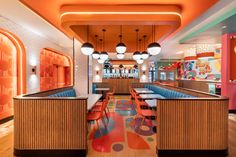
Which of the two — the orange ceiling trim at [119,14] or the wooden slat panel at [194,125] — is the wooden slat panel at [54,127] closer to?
the wooden slat panel at [194,125]

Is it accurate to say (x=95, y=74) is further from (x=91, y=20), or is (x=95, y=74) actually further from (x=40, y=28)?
(x=91, y=20)

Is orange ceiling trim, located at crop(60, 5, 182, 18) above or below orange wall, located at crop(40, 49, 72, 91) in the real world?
above

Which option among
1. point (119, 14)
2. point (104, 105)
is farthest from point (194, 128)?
point (119, 14)

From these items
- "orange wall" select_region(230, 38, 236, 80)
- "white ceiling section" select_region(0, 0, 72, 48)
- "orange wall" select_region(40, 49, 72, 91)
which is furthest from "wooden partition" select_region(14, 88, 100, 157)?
"orange wall" select_region(230, 38, 236, 80)

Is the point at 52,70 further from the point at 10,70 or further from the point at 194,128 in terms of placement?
the point at 194,128

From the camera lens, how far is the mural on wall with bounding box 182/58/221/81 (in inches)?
424

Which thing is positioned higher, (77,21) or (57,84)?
(77,21)

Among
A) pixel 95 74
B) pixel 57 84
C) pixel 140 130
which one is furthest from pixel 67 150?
pixel 95 74

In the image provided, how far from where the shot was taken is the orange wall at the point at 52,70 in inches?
323

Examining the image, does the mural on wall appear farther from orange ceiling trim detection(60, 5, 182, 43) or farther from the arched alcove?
the arched alcove

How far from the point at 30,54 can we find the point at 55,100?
3834 millimetres

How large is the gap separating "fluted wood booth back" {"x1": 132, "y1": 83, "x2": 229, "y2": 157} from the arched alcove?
474cm

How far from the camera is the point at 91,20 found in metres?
3.88

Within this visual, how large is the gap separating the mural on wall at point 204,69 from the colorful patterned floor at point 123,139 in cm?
775
